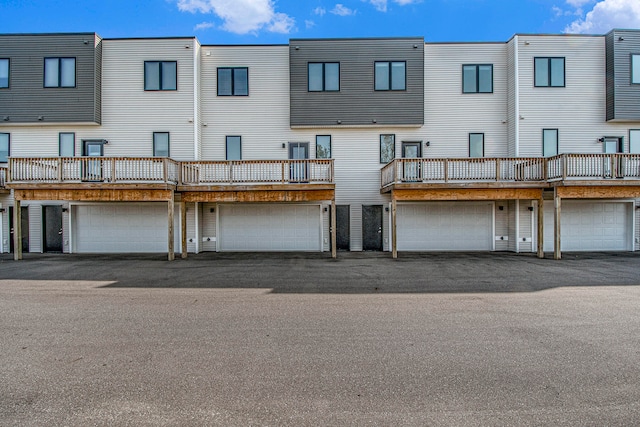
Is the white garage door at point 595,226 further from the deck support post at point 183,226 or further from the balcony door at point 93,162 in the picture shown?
the balcony door at point 93,162

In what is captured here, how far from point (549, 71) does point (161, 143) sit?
1668 cm

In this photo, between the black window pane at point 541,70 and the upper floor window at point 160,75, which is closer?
the upper floor window at point 160,75

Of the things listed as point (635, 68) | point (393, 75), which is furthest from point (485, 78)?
point (635, 68)

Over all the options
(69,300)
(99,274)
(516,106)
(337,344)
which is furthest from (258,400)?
(516,106)

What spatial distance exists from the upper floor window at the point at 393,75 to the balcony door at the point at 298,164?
403cm

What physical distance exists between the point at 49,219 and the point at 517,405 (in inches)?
729

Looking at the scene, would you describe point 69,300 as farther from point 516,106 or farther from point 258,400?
point 516,106

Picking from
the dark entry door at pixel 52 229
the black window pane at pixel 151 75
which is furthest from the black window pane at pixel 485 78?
the dark entry door at pixel 52 229

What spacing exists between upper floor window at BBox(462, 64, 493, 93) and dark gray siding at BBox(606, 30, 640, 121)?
4832mm

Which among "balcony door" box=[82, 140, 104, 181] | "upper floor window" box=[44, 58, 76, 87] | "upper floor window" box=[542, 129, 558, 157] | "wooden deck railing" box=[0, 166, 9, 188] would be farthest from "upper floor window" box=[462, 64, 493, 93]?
"wooden deck railing" box=[0, 166, 9, 188]

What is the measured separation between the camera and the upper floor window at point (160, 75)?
1583 cm

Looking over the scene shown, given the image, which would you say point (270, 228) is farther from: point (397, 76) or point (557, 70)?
point (557, 70)

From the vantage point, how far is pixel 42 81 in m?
15.6

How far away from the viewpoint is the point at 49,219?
16.2 m
